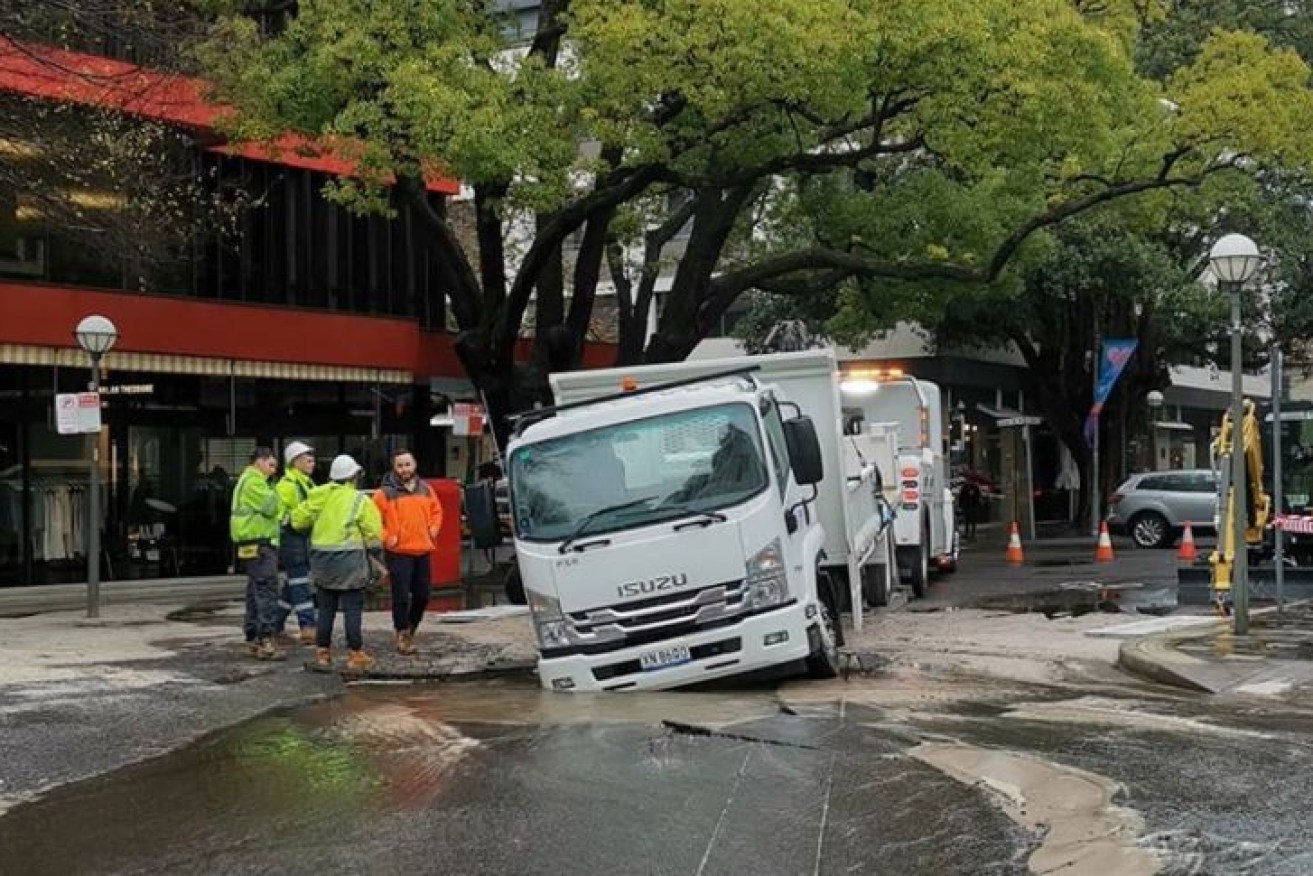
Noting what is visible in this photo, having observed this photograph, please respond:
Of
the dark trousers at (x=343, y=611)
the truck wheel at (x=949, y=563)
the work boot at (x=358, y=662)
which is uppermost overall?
the dark trousers at (x=343, y=611)

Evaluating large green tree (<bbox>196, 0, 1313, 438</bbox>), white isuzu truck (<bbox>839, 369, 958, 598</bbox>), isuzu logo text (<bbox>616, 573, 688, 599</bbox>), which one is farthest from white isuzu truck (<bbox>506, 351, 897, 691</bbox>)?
white isuzu truck (<bbox>839, 369, 958, 598</bbox>)

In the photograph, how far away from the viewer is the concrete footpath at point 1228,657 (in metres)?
11.1

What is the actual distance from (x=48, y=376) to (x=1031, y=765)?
Result: 1700 cm

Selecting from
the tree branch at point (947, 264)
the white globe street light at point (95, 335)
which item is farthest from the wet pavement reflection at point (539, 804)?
the tree branch at point (947, 264)

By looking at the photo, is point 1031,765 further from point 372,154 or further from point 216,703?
point 372,154

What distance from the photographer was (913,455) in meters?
19.2

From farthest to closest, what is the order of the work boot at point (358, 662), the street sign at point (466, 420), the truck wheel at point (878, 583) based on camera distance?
the street sign at point (466, 420), the truck wheel at point (878, 583), the work boot at point (358, 662)

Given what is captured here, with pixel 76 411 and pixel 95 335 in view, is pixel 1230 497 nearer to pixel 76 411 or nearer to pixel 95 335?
pixel 76 411

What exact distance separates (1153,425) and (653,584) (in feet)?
135

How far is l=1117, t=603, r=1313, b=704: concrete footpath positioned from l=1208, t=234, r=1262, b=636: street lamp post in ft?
1.40

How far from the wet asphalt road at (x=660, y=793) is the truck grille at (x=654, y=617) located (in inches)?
21.8

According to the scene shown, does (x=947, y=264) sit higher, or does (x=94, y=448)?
(x=947, y=264)

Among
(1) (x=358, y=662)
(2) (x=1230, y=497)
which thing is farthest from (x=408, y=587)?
(2) (x=1230, y=497)

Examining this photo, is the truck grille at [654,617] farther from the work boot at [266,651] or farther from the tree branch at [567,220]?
the tree branch at [567,220]
